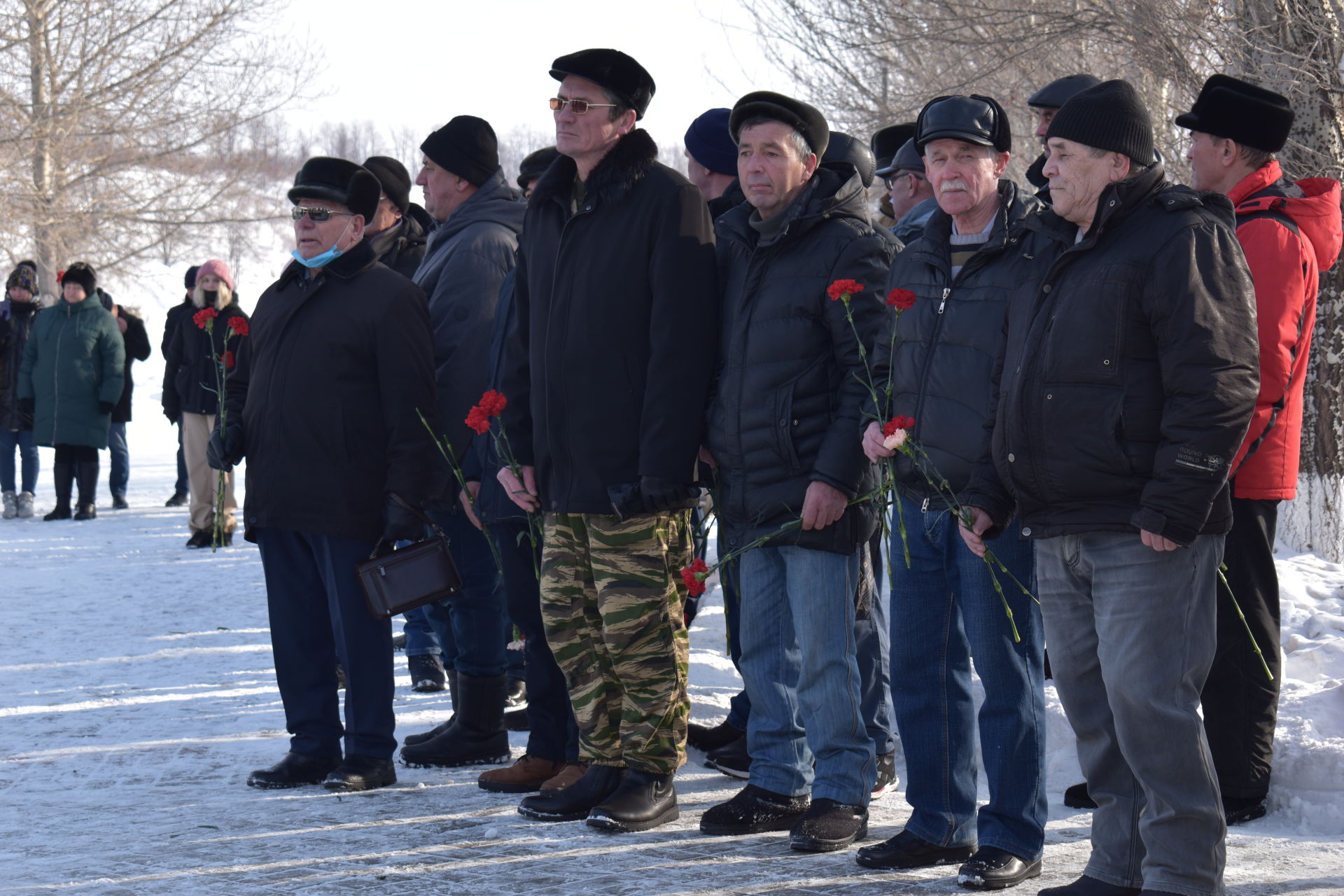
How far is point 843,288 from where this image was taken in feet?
12.9

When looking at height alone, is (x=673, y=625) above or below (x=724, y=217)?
below

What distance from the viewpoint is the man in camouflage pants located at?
14.2ft

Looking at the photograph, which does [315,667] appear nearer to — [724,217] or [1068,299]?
[724,217]

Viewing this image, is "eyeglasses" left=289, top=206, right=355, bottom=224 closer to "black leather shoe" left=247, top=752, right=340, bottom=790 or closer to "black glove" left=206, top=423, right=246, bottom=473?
"black glove" left=206, top=423, right=246, bottom=473

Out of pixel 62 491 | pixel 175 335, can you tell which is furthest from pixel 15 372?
pixel 175 335

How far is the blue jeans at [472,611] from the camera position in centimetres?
536

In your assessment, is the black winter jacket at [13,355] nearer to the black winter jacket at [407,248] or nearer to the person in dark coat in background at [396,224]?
the person in dark coat in background at [396,224]

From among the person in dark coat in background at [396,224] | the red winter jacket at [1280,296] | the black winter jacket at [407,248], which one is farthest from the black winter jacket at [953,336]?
the black winter jacket at [407,248]

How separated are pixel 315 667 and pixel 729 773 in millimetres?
1481

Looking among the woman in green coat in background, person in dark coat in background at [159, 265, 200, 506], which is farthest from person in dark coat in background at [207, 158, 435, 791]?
the woman in green coat in background

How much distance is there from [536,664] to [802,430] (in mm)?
1336

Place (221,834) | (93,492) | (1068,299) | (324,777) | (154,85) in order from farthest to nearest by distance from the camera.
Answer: (154,85)
(93,492)
(324,777)
(221,834)
(1068,299)

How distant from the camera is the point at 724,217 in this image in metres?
4.46

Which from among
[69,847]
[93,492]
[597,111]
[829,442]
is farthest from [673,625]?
[93,492]
